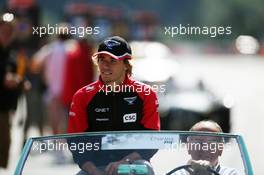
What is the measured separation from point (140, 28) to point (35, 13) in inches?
634

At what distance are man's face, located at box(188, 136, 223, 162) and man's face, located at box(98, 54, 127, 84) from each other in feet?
3.13

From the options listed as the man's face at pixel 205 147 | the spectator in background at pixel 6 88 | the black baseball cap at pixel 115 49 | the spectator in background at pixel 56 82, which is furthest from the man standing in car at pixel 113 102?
the spectator in background at pixel 56 82

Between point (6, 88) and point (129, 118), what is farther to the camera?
point (6, 88)

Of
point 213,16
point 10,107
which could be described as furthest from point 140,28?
point 213,16

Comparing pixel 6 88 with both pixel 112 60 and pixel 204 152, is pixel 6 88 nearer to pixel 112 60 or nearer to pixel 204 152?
pixel 112 60

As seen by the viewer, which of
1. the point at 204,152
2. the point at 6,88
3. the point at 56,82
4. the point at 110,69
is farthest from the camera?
the point at 56,82

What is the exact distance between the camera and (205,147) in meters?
5.98

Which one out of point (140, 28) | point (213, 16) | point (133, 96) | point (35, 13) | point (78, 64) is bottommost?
point (133, 96)

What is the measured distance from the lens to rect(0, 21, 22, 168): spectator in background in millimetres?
11531

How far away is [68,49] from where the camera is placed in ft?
47.4

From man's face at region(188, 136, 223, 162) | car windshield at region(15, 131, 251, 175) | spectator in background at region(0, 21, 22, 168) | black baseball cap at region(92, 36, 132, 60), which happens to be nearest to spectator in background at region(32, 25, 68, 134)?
spectator in background at region(0, 21, 22, 168)

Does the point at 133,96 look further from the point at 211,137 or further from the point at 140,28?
the point at 140,28

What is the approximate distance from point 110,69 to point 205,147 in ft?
3.64

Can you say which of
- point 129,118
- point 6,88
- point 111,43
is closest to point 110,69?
point 111,43
